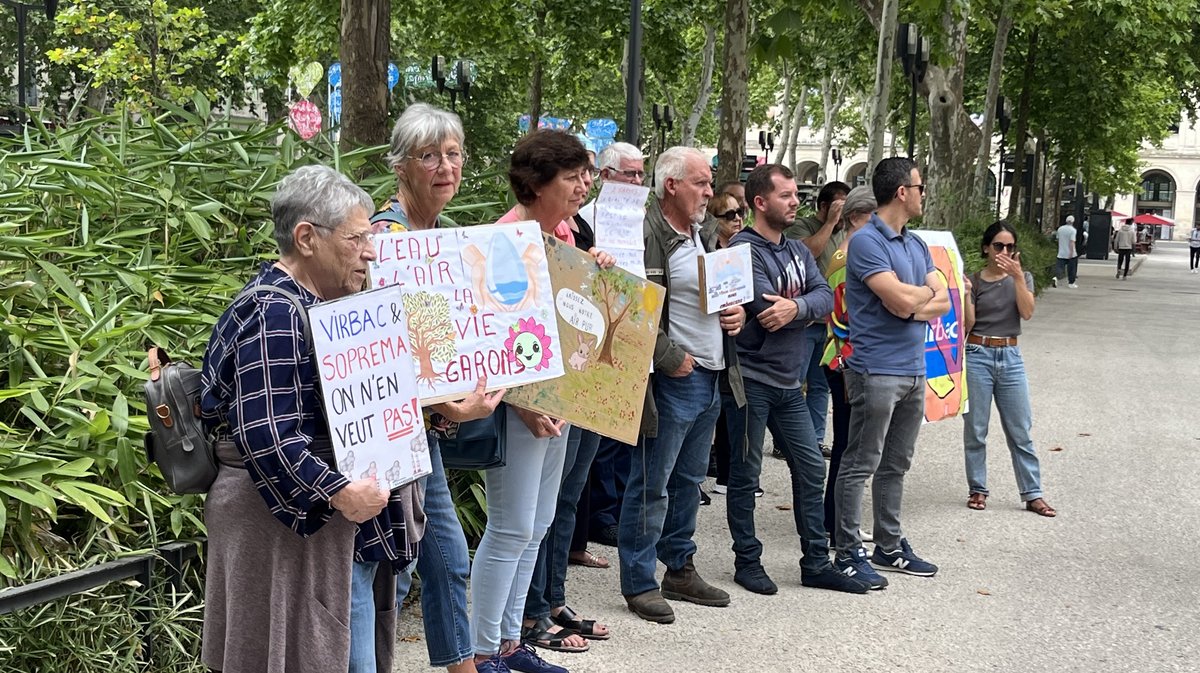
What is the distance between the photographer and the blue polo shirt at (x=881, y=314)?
6355 mm

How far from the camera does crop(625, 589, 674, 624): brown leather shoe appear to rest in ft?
18.9

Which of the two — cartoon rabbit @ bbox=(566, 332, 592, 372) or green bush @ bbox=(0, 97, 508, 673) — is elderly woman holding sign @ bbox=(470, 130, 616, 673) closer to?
cartoon rabbit @ bbox=(566, 332, 592, 372)

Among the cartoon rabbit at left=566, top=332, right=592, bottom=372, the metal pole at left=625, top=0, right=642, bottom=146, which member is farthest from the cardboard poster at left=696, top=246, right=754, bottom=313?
the metal pole at left=625, top=0, right=642, bottom=146

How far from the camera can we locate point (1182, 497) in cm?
874

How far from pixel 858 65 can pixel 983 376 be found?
23.8m

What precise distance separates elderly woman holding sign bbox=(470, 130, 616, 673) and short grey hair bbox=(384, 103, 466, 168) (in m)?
0.53

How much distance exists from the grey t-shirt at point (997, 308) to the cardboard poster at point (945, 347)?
108 centimetres

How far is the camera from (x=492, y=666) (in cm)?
468

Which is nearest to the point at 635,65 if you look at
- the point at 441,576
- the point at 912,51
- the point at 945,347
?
the point at 945,347

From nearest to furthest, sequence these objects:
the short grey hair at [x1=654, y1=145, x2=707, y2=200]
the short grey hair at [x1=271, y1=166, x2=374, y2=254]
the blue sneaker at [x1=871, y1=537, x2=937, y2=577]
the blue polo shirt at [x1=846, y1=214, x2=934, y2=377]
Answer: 1. the short grey hair at [x1=271, y1=166, x2=374, y2=254]
2. the short grey hair at [x1=654, y1=145, x2=707, y2=200]
3. the blue polo shirt at [x1=846, y1=214, x2=934, y2=377]
4. the blue sneaker at [x1=871, y1=537, x2=937, y2=577]

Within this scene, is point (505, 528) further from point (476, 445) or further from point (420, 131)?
point (420, 131)

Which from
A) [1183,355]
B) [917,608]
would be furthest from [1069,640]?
[1183,355]

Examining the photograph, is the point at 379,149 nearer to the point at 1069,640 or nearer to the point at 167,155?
the point at 167,155

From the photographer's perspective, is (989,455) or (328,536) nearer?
(328,536)
